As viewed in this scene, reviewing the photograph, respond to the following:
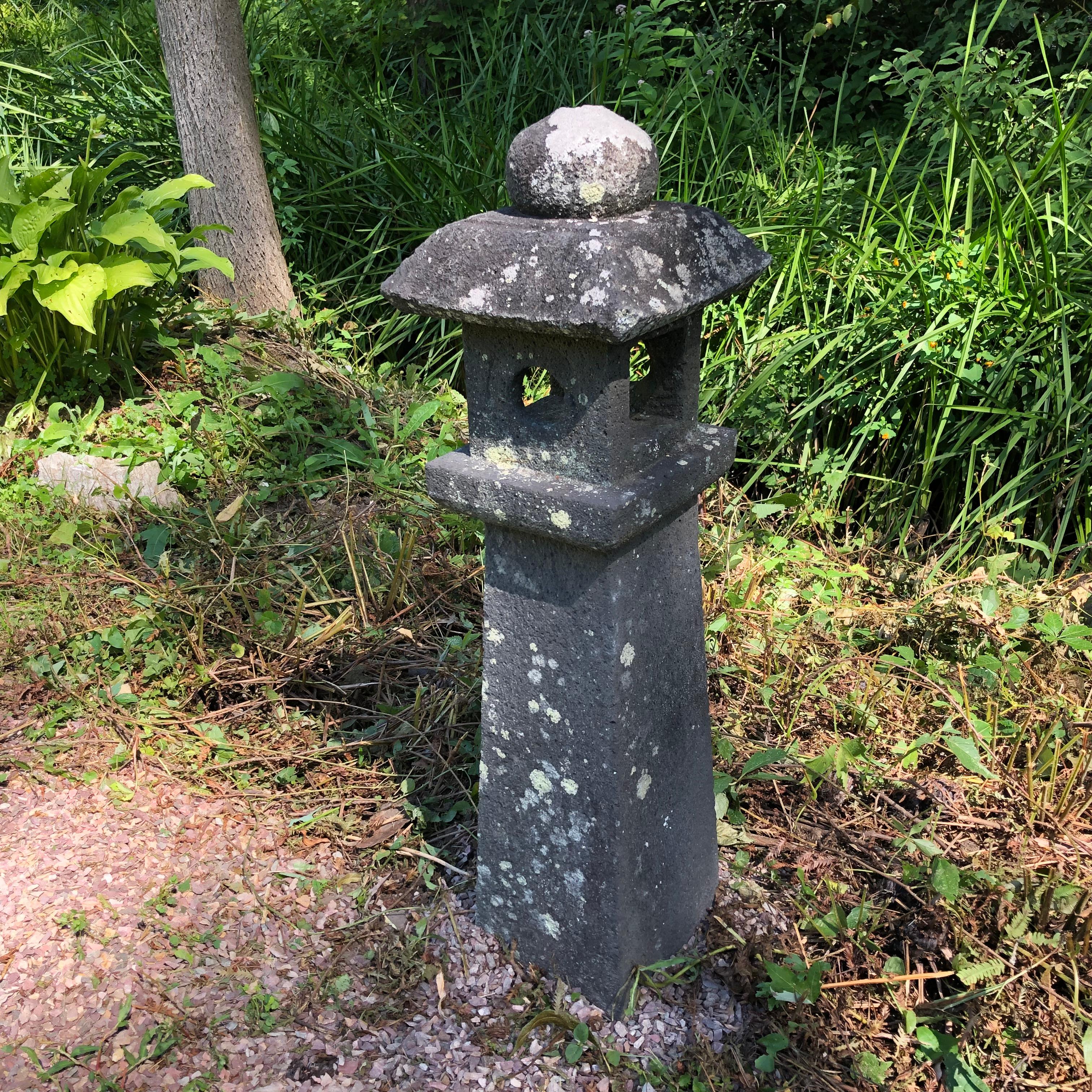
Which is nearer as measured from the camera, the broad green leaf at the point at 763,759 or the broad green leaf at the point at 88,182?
the broad green leaf at the point at 763,759

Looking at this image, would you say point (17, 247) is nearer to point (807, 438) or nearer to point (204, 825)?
point (204, 825)

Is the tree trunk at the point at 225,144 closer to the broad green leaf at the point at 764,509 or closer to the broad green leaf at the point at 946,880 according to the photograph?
the broad green leaf at the point at 764,509

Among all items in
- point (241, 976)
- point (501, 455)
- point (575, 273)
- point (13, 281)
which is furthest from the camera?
point (13, 281)

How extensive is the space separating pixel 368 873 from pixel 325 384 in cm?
226

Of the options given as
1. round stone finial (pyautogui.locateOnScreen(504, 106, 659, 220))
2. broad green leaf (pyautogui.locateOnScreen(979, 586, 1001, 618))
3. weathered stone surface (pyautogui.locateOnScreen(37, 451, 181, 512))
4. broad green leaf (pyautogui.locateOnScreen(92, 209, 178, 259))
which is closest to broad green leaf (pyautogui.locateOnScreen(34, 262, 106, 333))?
broad green leaf (pyautogui.locateOnScreen(92, 209, 178, 259))

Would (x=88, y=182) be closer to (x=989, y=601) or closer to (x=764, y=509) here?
(x=764, y=509)

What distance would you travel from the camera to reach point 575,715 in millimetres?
1789

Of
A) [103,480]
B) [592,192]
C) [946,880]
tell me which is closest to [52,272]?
[103,480]

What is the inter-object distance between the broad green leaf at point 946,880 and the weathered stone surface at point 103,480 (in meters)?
2.67

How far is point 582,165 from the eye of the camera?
4.81 feet

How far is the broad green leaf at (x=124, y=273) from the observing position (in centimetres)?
358

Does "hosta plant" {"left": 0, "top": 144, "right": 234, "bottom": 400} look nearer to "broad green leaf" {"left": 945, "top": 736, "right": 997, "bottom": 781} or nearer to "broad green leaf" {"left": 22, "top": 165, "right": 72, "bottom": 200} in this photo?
"broad green leaf" {"left": 22, "top": 165, "right": 72, "bottom": 200}

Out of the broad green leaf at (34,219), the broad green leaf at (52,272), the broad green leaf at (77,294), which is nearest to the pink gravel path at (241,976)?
the broad green leaf at (77,294)

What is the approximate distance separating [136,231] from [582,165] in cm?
269
